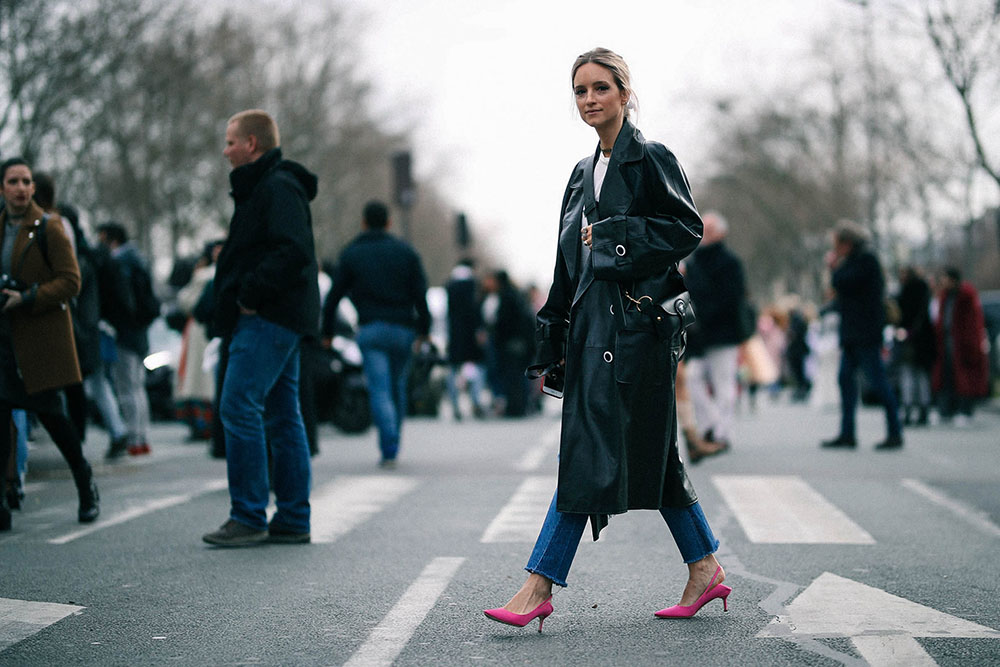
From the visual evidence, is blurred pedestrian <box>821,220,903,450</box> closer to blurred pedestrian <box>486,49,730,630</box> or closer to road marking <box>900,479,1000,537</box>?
road marking <box>900,479,1000,537</box>

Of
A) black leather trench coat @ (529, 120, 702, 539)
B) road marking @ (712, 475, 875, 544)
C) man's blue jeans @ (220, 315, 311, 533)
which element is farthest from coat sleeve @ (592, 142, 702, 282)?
road marking @ (712, 475, 875, 544)

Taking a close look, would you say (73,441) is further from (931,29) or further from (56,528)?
(931,29)

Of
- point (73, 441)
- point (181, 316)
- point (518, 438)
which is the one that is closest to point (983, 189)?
point (518, 438)

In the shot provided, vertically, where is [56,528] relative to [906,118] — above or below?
below

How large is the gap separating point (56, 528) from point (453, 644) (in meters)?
3.52

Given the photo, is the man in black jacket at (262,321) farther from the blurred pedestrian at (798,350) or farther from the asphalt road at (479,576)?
the blurred pedestrian at (798,350)

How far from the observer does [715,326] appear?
11758 mm

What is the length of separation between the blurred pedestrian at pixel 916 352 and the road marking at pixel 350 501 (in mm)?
8876

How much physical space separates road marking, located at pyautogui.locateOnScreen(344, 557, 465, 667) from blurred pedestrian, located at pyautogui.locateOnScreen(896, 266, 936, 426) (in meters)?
11.9

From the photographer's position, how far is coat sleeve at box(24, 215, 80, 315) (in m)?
7.32

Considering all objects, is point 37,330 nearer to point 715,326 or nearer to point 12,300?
point 12,300

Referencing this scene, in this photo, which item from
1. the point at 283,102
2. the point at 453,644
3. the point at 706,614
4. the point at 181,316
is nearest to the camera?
the point at 453,644

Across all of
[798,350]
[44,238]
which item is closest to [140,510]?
[44,238]

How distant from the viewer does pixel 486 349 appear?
19656mm
